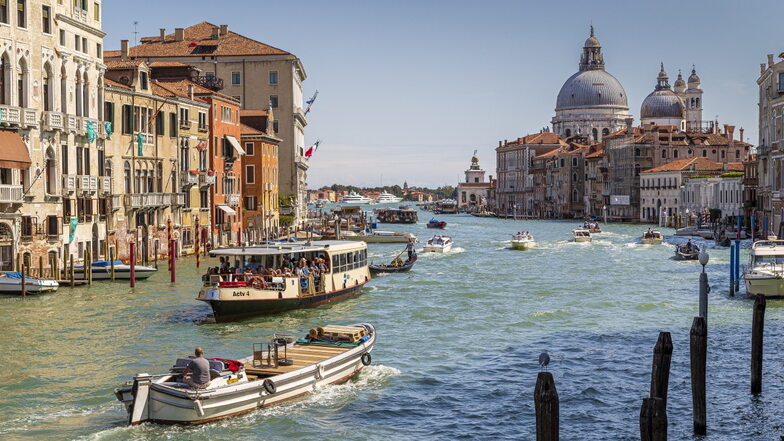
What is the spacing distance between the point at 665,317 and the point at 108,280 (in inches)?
701

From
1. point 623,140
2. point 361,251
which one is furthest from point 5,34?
point 623,140

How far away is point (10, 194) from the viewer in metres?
31.7

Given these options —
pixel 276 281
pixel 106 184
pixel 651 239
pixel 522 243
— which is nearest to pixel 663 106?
pixel 651 239

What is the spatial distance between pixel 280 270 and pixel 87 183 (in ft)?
39.6

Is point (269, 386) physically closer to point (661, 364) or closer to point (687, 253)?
point (661, 364)

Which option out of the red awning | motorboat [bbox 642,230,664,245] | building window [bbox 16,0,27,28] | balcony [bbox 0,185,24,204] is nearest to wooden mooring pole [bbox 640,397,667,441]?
the red awning

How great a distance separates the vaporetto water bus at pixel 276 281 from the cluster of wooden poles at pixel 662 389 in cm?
1226

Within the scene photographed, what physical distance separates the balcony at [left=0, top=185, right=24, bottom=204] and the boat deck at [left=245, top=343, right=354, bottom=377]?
1510 centimetres

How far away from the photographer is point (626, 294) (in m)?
34.9

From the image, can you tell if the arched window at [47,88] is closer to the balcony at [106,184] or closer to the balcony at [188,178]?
the balcony at [106,184]

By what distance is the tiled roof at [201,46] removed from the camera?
69938 mm

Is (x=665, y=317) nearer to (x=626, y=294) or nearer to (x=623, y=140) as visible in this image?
(x=626, y=294)

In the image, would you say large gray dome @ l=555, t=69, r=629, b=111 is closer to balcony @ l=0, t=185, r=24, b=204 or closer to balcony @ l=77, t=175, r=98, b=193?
balcony @ l=77, t=175, r=98, b=193

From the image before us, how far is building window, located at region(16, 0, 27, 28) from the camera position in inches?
1275
